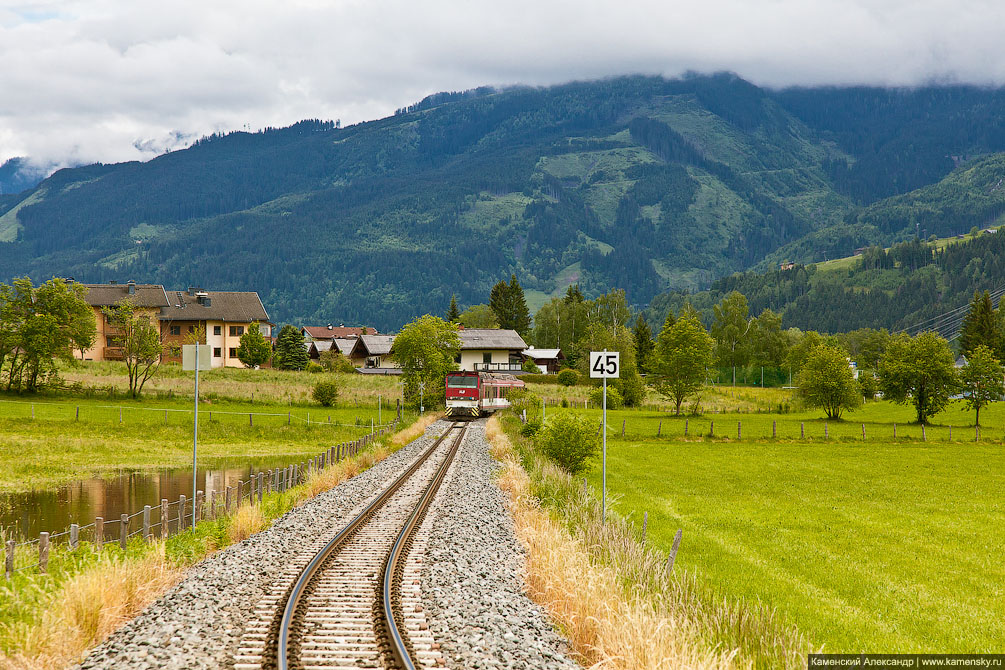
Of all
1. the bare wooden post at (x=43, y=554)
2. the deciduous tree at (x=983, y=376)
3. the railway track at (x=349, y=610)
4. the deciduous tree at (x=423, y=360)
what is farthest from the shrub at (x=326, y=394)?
the bare wooden post at (x=43, y=554)

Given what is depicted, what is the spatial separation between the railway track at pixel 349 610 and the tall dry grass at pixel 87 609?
78.2 inches

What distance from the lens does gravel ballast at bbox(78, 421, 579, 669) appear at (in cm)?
1108

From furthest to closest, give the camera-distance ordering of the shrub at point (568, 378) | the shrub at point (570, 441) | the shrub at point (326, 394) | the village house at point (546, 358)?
the village house at point (546, 358) < the shrub at point (568, 378) < the shrub at point (326, 394) < the shrub at point (570, 441)

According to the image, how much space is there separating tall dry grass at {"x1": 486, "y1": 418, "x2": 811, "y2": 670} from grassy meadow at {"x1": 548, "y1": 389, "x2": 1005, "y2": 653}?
1.05 metres

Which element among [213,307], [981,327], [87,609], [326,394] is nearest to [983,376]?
[326,394]

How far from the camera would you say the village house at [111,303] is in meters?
110

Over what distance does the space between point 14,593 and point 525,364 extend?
354 feet

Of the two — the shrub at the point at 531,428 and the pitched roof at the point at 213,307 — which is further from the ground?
the pitched roof at the point at 213,307

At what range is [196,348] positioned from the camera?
19500mm

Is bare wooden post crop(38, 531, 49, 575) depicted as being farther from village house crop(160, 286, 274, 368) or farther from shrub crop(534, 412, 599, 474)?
village house crop(160, 286, 274, 368)

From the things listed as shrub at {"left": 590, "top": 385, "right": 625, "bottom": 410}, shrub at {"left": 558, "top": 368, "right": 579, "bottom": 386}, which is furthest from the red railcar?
shrub at {"left": 558, "top": 368, "right": 579, "bottom": 386}

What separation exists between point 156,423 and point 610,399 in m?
42.4

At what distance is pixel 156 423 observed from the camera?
5266cm

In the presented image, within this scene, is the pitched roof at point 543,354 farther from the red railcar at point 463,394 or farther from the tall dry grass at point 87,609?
the tall dry grass at point 87,609
